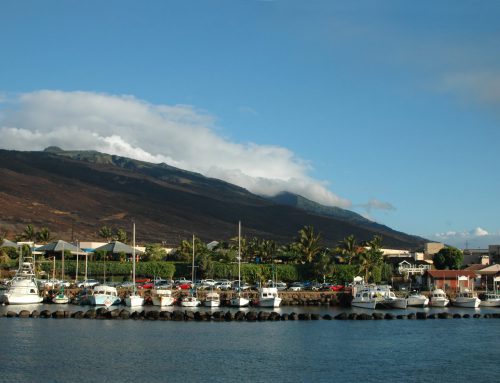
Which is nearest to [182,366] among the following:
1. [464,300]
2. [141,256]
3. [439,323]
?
[439,323]

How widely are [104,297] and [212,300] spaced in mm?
14326

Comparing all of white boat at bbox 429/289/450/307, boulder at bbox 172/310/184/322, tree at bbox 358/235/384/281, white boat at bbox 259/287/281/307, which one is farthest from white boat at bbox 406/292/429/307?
boulder at bbox 172/310/184/322

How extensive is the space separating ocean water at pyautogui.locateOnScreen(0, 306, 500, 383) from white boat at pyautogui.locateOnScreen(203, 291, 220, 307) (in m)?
19.1

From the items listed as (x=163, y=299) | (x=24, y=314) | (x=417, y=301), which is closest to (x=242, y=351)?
(x=24, y=314)

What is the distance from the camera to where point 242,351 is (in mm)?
60062

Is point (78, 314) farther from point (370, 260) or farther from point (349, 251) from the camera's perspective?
point (349, 251)

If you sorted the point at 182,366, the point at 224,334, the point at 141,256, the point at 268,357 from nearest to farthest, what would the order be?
the point at 182,366, the point at 268,357, the point at 224,334, the point at 141,256

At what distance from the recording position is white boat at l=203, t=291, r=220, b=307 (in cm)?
9946

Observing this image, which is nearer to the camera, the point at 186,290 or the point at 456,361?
the point at 456,361

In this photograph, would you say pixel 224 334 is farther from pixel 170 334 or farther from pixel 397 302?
pixel 397 302

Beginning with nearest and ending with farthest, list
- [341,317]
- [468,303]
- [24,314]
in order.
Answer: [24,314] → [341,317] → [468,303]

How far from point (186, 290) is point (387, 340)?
49246 millimetres

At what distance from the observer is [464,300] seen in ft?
355

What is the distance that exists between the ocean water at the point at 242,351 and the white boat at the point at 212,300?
62.8ft
